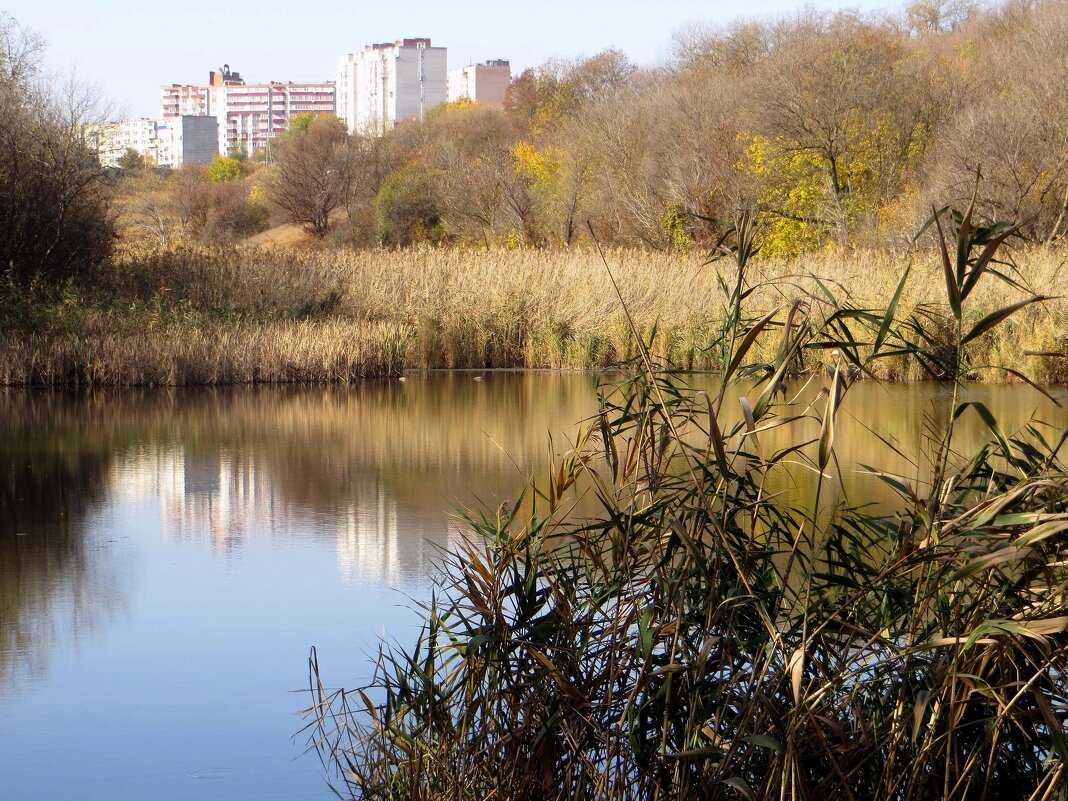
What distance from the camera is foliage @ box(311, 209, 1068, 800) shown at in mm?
3123

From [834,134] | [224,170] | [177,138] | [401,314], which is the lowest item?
[401,314]

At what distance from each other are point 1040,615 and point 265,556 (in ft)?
17.1

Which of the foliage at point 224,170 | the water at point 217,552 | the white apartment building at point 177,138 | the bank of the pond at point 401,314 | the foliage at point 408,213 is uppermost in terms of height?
the white apartment building at point 177,138

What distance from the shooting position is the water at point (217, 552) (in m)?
4.54

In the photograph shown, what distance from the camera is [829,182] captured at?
33781mm

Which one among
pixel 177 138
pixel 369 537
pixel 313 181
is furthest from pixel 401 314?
pixel 177 138

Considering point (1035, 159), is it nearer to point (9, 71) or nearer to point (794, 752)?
point (9, 71)

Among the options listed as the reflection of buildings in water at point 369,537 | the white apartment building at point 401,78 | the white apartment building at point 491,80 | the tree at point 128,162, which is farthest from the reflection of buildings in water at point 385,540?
the white apartment building at point 401,78

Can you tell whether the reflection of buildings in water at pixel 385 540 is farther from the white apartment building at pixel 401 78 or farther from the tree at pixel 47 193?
the white apartment building at pixel 401 78

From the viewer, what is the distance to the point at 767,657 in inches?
125

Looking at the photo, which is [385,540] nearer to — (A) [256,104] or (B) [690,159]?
(B) [690,159]

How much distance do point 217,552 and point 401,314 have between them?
11.4 metres

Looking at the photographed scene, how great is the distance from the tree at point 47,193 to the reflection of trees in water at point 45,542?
6.29 meters

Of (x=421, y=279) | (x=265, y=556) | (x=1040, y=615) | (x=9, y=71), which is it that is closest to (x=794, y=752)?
(x=1040, y=615)
